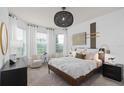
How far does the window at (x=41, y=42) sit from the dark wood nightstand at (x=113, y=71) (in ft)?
12.7

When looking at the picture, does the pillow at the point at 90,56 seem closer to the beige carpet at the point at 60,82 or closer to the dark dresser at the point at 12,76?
the beige carpet at the point at 60,82

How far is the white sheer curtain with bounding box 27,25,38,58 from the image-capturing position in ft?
15.3

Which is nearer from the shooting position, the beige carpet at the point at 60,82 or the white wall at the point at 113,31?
the beige carpet at the point at 60,82

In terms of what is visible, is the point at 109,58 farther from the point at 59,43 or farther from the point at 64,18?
the point at 59,43

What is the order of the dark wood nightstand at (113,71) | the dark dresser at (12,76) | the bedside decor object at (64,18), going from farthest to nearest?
the dark wood nightstand at (113,71), the bedside decor object at (64,18), the dark dresser at (12,76)

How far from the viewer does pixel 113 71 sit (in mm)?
2844

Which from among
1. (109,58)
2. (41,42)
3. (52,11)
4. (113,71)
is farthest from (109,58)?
(41,42)

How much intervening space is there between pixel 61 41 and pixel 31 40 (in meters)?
2.20

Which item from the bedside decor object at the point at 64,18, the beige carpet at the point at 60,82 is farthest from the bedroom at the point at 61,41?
the bedside decor object at the point at 64,18

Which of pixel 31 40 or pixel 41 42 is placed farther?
pixel 41 42

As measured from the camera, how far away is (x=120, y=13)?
2.96m

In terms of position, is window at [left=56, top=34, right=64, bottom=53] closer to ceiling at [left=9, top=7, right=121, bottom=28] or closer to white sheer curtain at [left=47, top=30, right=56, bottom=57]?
white sheer curtain at [left=47, top=30, right=56, bottom=57]

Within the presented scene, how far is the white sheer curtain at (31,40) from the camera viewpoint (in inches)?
183
